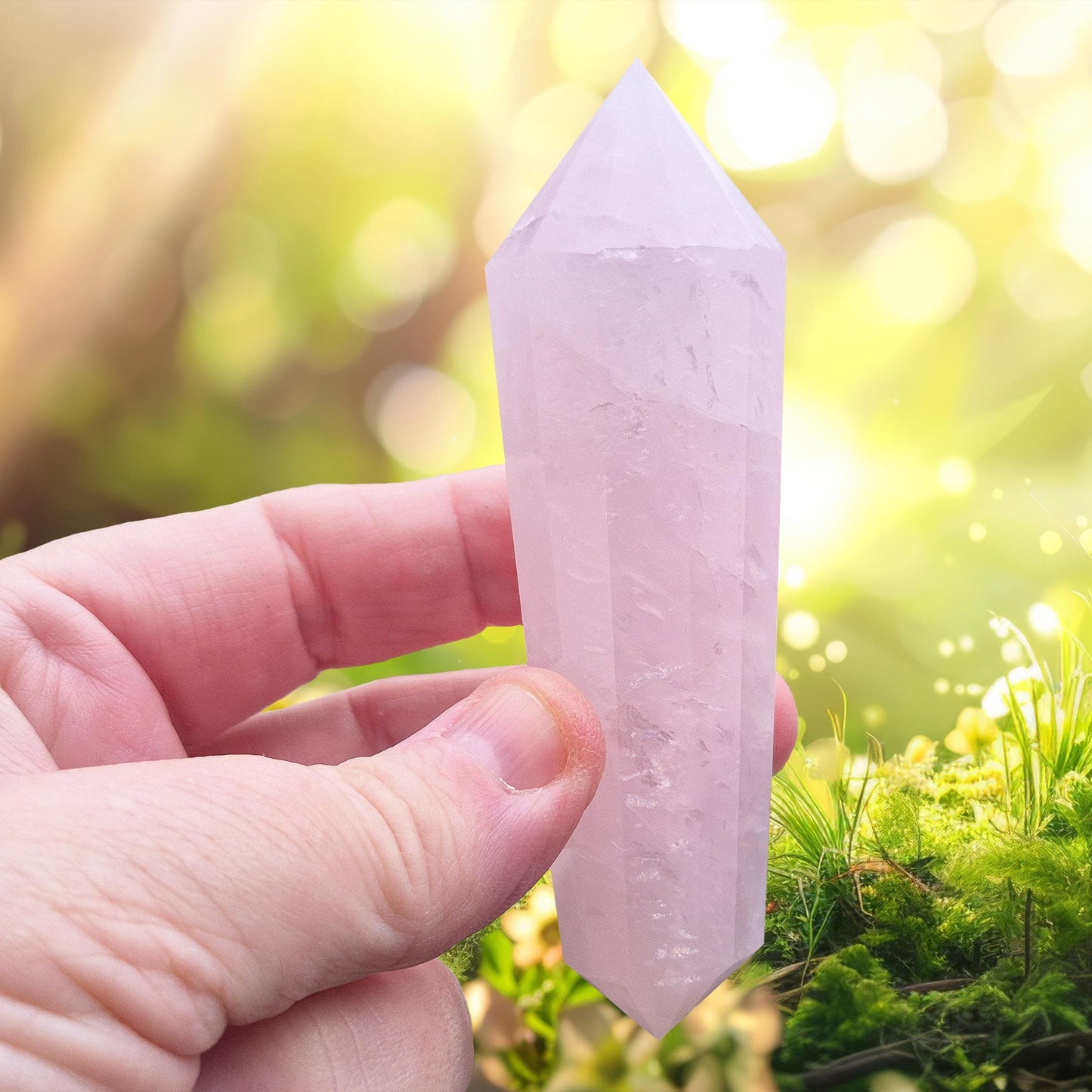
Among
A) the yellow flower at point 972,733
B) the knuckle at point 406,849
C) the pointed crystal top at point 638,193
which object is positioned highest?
the pointed crystal top at point 638,193

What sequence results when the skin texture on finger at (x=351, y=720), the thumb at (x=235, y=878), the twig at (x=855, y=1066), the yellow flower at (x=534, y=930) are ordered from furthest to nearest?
the skin texture on finger at (x=351, y=720) < the yellow flower at (x=534, y=930) < the twig at (x=855, y=1066) < the thumb at (x=235, y=878)

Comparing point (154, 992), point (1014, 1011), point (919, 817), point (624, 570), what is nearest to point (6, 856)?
point (154, 992)

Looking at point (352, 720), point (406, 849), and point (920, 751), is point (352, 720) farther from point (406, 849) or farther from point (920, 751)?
point (920, 751)

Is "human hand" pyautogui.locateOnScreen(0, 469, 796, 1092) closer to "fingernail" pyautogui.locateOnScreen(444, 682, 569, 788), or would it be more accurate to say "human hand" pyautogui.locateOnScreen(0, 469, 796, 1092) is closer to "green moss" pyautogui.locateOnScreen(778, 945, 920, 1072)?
"fingernail" pyautogui.locateOnScreen(444, 682, 569, 788)

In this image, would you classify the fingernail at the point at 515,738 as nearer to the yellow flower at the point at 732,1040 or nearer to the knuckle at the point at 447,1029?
the knuckle at the point at 447,1029

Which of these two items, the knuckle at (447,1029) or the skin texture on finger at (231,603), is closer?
the knuckle at (447,1029)

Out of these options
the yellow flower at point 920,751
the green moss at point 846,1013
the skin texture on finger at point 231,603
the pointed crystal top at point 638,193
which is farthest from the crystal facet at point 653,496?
the yellow flower at point 920,751

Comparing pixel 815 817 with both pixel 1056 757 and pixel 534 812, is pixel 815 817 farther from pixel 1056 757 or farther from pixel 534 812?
Result: pixel 534 812

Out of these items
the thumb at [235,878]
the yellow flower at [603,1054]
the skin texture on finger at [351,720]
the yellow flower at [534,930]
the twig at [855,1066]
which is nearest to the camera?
the thumb at [235,878]
